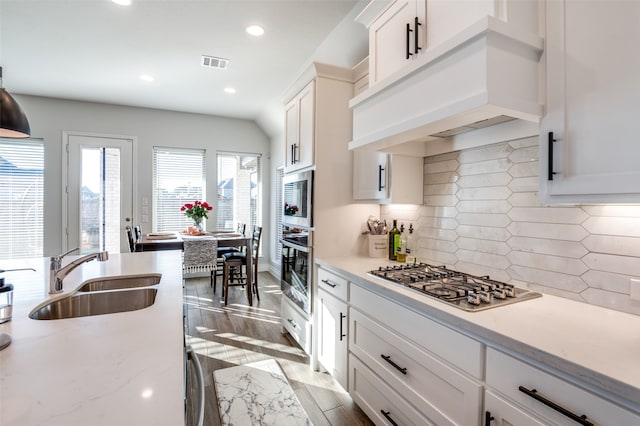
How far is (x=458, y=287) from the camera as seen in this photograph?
1523 millimetres

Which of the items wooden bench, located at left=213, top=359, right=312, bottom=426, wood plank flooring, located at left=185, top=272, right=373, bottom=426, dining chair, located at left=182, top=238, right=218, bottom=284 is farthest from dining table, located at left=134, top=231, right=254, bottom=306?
wooden bench, located at left=213, top=359, right=312, bottom=426

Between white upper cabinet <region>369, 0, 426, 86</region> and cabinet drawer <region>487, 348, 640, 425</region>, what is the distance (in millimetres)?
1390

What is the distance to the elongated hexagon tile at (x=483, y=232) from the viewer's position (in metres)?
1.71


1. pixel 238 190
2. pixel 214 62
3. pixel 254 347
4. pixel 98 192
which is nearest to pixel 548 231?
pixel 254 347

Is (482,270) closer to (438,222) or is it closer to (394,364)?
(438,222)

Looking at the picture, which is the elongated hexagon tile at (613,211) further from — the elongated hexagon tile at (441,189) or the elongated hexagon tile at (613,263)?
the elongated hexagon tile at (441,189)

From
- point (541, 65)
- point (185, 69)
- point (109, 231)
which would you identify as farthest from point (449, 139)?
point (109, 231)

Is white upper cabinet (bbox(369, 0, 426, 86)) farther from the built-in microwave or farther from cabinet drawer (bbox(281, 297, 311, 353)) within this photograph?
cabinet drawer (bbox(281, 297, 311, 353))

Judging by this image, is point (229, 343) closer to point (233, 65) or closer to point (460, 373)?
point (460, 373)

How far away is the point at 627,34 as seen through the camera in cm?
100

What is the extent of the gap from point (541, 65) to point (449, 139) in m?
0.80

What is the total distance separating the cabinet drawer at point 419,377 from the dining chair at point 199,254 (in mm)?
2595

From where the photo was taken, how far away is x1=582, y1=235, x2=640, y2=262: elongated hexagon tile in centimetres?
120

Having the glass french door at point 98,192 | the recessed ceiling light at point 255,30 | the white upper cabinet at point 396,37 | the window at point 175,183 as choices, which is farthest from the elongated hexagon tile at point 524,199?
the glass french door at point 98,192
